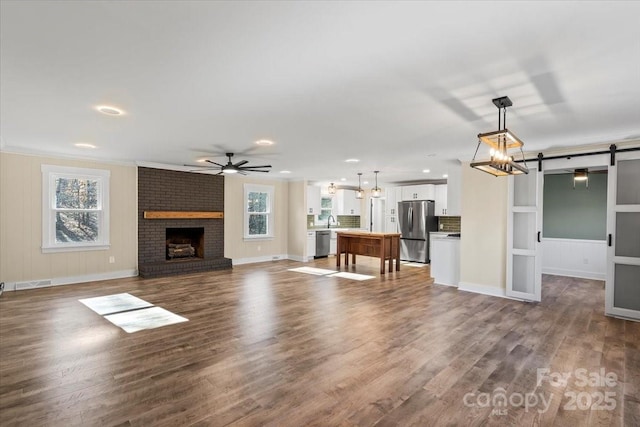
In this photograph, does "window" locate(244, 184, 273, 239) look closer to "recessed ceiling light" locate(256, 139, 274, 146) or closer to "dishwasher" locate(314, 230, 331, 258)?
"dishwasher" locate(314, 230, 331, 258)

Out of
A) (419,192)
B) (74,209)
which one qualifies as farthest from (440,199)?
(74,209)

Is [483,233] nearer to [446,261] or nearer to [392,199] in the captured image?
[446,261]

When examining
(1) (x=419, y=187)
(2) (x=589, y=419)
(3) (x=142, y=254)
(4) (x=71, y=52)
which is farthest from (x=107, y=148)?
(1) (x=419, y=187)

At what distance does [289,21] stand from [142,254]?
22.0 feet

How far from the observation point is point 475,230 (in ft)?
19.0

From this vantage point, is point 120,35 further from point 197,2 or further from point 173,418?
point 173,418

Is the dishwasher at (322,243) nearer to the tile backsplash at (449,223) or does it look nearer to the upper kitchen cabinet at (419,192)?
the upper kitchen cabinet at (419,192)

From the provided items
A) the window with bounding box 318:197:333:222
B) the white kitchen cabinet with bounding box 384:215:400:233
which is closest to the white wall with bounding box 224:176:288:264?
the window with bounding box 318:197:333:222

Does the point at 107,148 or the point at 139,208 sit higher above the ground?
the point at 107,148

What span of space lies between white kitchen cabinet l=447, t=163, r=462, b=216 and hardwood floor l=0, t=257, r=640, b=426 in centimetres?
214

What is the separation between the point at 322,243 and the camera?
10.3m

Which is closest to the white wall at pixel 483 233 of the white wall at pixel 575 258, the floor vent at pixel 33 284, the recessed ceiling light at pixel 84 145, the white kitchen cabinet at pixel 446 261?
the white kitchen cabinet at pixel 446 261

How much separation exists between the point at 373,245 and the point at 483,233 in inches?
110

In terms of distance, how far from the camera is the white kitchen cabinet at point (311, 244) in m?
9.83
